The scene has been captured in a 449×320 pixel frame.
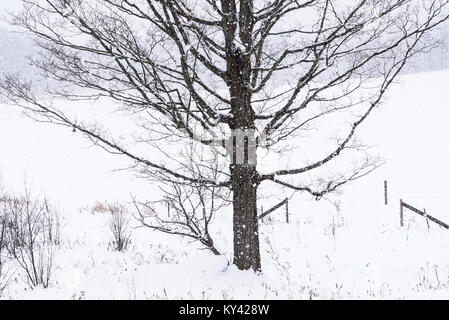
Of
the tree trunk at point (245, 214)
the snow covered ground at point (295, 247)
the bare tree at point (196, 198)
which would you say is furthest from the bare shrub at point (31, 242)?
the tree trunk at point (245, 214)

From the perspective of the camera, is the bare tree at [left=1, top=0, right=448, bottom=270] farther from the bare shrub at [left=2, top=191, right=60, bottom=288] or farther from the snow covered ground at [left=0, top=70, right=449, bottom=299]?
the bare shrub at [left=2, top=191, right=60, bottom=288]

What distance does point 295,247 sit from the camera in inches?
413

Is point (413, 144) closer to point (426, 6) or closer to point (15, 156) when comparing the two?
point (426, 6)

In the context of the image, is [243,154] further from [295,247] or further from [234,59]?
[295,247]

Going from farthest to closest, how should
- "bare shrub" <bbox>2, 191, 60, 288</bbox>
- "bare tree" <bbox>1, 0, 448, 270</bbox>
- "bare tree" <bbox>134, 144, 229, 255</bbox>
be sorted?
"bare shrub" <bbox>2, 191, 60, 288</bbox>
"bare tree" <bbox>134, 144, 229, 255</bbox>
"bare tree" <bbox>1, 0, 448, 270</bbox>

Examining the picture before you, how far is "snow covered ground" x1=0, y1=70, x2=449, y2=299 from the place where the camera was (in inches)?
238

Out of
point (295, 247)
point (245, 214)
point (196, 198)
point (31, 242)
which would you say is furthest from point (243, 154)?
point (295, 247)

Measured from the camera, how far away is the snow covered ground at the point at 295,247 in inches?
238

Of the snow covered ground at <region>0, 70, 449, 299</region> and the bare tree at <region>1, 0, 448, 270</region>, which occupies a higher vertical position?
the bare tree at <region>1, 0, 448, 270</region>

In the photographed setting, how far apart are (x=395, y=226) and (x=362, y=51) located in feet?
28.4

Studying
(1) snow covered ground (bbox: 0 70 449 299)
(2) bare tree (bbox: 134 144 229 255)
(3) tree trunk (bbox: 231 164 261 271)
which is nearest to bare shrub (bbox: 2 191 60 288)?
(1) snow covered ground (bbox: 0 70 449 299)

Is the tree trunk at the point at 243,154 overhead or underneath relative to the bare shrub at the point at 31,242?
overhead

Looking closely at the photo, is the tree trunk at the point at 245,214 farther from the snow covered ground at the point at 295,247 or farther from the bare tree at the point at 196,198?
the bare tree at the point at 196,198
